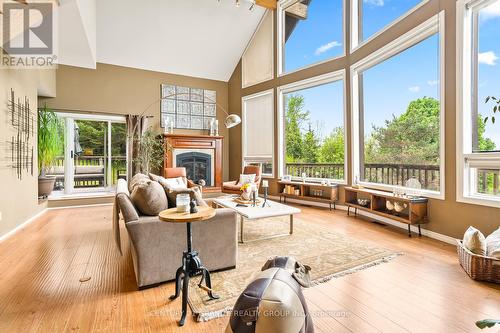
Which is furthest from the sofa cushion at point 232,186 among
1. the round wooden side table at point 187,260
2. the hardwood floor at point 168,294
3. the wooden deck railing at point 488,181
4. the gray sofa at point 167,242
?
the wooden deck railing at point 488,181

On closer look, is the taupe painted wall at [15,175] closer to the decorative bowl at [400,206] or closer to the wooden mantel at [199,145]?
the wooden mantel at [199,145]

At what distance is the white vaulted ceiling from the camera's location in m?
5.62

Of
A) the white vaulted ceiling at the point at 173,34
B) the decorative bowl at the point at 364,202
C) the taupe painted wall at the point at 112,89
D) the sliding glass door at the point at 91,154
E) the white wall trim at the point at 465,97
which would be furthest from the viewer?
the sliding glass door at the point at 91,154

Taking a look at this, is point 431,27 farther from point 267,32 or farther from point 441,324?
point 267,32

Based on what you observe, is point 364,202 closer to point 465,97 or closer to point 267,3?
point 465,97

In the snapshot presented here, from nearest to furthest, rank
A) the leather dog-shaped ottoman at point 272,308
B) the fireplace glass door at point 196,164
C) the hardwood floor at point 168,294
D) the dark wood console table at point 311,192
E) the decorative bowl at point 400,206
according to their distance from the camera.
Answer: the leather dog-shaped ottoman at point 272,308, the hardwood floor at point 168,294, the decorative bowl at point 400,206, the dark wood console table at point 311,192, the fireplace glass door at point 196,164

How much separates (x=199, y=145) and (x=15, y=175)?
387cm

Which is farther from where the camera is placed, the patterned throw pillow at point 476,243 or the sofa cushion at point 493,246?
the patterned throw pillow at point 476,243

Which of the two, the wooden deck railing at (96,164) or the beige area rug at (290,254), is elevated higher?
the wooden deck railing at (96,164)

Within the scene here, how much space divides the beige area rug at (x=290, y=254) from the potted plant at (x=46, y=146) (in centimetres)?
423

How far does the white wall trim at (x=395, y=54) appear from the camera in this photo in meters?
3.31

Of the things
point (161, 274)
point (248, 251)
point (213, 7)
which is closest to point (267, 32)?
point (213, 7)

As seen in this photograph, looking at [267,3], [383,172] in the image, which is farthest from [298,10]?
[383,172]

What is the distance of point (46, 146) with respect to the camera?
16.6 ft
